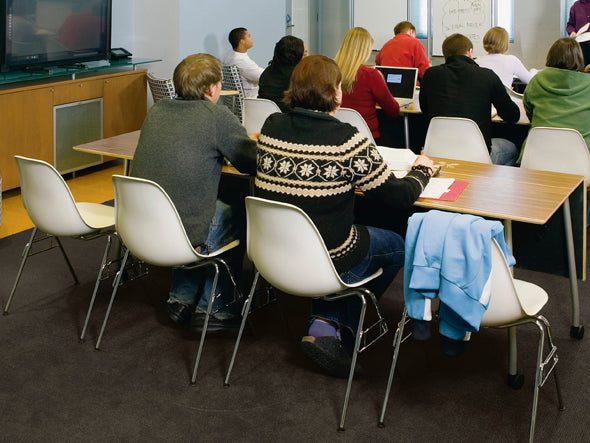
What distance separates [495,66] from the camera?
544 centimetres

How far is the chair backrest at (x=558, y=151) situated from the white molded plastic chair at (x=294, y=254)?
1608mm

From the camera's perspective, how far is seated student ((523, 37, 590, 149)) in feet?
13.1

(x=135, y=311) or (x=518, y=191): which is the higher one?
(x=518, y=191)

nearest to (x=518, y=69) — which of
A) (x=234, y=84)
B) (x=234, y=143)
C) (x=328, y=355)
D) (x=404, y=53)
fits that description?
(x=404, y=53)

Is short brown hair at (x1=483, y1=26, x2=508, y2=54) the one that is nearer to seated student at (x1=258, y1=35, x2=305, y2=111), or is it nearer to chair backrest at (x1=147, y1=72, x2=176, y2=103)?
seated student at (x1=258, y1=35, x2=305, y2=111)

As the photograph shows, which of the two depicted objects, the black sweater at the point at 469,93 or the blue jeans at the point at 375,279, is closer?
the blue jeans at the point at 375,279

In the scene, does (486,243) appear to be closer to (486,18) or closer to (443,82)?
(443,82)

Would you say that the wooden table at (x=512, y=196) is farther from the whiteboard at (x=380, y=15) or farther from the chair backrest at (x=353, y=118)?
the whiteboard at (x=380, y=15)

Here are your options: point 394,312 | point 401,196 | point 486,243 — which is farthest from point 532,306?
point 394,312

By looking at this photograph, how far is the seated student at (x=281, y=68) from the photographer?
203 inches

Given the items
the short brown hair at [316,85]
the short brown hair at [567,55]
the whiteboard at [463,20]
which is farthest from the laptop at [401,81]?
the whiteboard at [463,20]

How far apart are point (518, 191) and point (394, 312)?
892mm

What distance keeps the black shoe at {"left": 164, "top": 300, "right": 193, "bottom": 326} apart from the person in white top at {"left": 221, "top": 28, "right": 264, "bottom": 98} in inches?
166

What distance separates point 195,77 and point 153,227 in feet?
2.10
